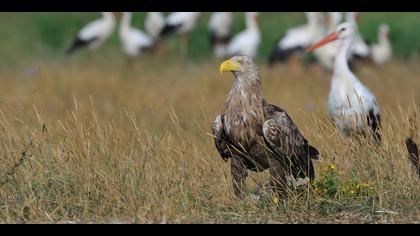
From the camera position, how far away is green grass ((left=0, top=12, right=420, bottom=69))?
89.2 ft

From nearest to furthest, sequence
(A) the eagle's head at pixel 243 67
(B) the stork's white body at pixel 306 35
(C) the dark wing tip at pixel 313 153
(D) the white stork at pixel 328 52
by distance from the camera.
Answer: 1. (A) the eagle's head at pixel 243 67
2. (C) the dark wing tip at pixel 313 153
3. (D) the white stork at pixel 328 52
4. (B) the stork's white body at pixel 306 35

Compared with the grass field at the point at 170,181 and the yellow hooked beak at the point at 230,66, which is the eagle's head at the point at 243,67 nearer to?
the yellow hooked beak at the point at 230,66

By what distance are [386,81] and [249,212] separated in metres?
13.5

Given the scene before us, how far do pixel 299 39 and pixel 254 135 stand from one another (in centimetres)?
1613

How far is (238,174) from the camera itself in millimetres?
8125

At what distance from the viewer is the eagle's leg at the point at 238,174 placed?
7957mm

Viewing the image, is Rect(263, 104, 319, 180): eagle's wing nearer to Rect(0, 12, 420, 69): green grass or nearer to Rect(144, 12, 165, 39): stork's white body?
Rect(0, 12, 420, 69): green grass

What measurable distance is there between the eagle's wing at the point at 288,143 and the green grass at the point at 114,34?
58.7 ft

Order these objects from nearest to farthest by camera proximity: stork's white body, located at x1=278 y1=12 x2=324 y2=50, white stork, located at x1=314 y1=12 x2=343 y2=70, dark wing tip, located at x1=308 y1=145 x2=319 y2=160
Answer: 1. dark wing tip, located at x1=308 y1=145 x2=319 y2=160
2. white stork, located at x1=314 y1=12 x2=343 y2=70
3. stork's white body, located at x1=278 y1=12 x2=324 y2=50

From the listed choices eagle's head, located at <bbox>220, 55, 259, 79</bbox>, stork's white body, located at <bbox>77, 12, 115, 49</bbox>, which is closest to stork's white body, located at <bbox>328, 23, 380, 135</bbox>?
eagle's head, located at <bbox>220, 55, 259, 79</bbox>

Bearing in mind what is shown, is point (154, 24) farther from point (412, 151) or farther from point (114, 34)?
point (412, 151)

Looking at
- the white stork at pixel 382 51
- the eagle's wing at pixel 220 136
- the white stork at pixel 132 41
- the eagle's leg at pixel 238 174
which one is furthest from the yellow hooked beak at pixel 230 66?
the white stork at pixel 132 41

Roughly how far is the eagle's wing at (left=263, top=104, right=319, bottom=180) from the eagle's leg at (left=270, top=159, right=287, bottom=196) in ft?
0.24

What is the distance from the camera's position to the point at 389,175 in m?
7.95
